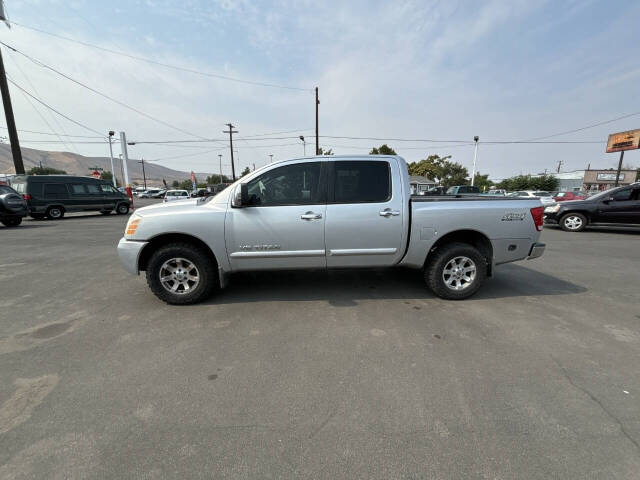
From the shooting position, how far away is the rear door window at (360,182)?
3592mm

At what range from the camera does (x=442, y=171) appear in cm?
5919

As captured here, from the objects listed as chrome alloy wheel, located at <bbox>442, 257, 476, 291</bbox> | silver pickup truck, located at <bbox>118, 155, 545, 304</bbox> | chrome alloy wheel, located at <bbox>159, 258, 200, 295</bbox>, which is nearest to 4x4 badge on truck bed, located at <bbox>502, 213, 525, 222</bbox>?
silver pickup truck, located at <bbox>118, 155, 545, 304</bbox>

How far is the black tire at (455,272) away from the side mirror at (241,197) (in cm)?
256

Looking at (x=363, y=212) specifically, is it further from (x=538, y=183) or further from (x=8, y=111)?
(x=538, y=183)

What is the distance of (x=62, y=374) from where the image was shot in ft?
7.69

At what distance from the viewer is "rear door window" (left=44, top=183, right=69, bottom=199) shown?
42.7ft

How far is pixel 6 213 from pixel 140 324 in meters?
11.9

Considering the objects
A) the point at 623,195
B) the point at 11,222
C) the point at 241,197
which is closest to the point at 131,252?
the point at 241,197

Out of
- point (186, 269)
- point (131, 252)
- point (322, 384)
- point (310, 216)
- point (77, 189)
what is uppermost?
point (77, 189)

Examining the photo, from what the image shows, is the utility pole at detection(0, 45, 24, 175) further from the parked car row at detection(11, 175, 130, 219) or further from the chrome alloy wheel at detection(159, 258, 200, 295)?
the chrome alloy wheel at detection(159, 258, 200, 295)

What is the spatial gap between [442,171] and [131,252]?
210 ft

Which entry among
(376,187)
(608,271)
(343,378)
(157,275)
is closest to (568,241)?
(608,271)

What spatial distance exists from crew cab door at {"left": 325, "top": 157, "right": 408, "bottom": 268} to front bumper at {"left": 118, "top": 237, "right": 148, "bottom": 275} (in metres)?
2.39

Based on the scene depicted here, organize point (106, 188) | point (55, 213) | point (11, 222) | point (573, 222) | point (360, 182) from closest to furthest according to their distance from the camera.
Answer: point (360, 182) → point (573, 222) → point (11, 222) → point (55, 213) → point (106, 188)
